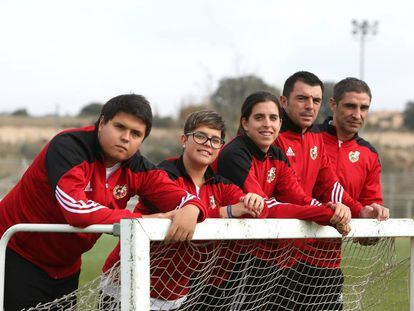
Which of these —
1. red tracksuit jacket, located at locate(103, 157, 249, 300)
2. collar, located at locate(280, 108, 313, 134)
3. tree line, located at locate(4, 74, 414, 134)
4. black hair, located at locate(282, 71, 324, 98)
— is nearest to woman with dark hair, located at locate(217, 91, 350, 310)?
red tracksuit jacket, located at locate(103, 157, 249, 300)

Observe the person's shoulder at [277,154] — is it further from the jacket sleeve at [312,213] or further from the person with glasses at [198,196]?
the jacket sleeve at [312,213]

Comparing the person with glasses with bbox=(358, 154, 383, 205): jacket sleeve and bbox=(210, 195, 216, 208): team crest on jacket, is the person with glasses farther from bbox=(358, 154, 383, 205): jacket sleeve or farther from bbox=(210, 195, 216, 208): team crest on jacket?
bbox=(358, 154, 383, 205): jacket sleeve

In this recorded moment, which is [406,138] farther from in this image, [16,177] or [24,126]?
[16,177]

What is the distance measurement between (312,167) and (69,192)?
2.25 metres

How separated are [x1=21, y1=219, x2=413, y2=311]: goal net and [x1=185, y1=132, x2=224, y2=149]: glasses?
26.1 inches

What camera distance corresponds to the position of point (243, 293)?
4.89 meters

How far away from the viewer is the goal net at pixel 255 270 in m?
3.69

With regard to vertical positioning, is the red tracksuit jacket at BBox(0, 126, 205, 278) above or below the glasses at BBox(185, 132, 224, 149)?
below

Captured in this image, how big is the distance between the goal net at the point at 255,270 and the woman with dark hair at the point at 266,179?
0.01 metres

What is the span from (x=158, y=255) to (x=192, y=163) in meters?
0.96

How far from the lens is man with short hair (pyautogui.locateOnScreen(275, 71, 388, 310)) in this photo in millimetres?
5465

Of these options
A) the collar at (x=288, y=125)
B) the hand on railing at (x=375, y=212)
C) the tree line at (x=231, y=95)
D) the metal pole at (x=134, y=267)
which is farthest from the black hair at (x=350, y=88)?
the tree line at (x=231, y=95)

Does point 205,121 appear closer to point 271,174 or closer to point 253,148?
point 253,148

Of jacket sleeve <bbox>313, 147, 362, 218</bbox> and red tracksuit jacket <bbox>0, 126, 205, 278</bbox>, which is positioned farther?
jacket sleeve <bbox>313, 147, 362, 218</bbox>
